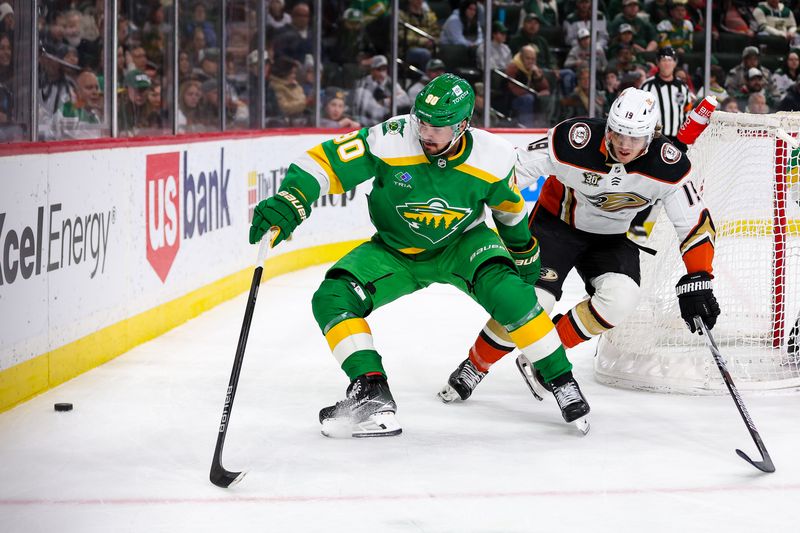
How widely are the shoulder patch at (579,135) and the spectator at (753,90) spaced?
675 cm

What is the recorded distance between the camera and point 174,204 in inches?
226

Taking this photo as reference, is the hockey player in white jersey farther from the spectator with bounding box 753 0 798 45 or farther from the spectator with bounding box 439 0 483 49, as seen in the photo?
the spectator with bounding box 753 0 798 45

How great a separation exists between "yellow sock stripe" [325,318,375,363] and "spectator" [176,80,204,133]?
131 inches

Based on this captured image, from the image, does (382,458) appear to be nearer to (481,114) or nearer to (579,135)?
(579,135)

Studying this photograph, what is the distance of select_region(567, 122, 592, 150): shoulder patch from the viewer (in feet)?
13.4

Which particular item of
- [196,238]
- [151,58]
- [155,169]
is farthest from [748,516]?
[151,58]

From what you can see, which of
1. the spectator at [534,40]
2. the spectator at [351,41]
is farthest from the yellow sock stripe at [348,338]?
the spectator at [534,40]

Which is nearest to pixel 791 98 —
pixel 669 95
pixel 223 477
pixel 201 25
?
pixel 669 95

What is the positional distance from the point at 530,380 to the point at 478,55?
6.12 metres

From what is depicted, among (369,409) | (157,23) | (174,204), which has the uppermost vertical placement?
(157,23)

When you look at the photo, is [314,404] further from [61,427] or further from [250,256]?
[250,256]

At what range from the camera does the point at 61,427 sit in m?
3.75

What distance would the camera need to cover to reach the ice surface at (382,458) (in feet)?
9.39

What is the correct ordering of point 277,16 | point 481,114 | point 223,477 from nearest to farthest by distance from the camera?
point 223,477 < point 277,16 < point 481,114
